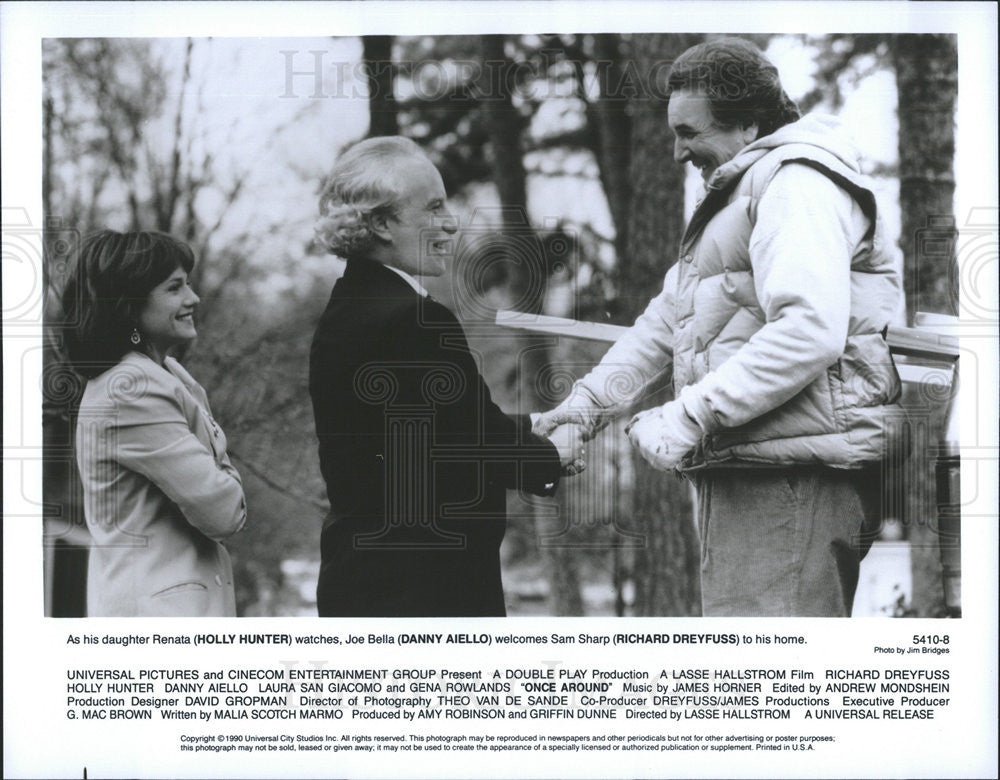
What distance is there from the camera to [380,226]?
4.86 m

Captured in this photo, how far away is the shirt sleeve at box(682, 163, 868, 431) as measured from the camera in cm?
443

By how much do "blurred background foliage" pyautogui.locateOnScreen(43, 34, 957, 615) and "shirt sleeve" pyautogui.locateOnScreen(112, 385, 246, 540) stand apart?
137 millimetres

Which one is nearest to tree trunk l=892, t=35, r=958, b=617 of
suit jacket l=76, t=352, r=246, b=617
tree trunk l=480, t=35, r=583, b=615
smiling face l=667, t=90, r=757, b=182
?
smiling face l=667, t=90, r=757, b=182

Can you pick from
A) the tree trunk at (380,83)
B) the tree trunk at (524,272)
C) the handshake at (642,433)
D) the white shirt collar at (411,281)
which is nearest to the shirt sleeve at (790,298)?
the handshake at (642,433)

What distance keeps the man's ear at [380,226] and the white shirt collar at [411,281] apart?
0.39ft

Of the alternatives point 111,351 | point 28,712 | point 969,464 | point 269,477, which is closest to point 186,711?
point 28,712

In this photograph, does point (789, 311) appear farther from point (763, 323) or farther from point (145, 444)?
point (145, 444)

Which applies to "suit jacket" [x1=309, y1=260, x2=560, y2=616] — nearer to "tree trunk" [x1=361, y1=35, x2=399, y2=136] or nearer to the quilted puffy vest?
"tree trunk" [x1=361, y1=35, x2=399, y2=136]

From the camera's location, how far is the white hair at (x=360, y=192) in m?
4.89

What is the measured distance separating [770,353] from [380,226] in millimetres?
1488

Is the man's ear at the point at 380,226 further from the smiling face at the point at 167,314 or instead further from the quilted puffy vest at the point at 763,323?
the quilted puffy vest at the point at 763,323

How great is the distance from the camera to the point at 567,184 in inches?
201

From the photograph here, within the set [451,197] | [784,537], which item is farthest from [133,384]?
[784,537]

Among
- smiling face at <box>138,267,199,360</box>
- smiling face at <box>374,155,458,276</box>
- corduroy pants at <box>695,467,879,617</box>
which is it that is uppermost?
smiling face at <box>374,155,458,276</box>
